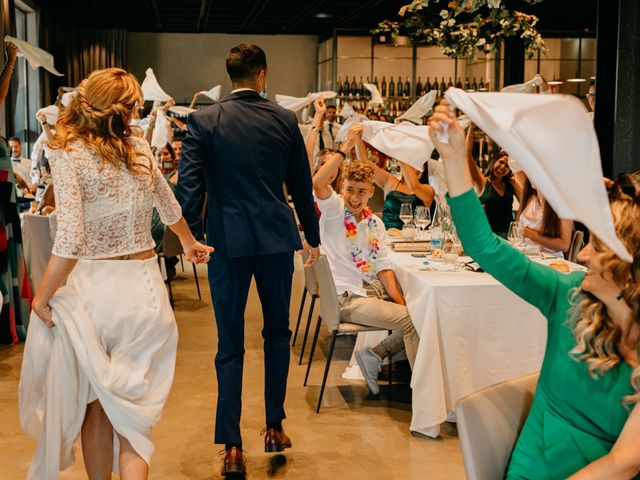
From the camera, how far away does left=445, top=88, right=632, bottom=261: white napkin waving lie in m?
1.50

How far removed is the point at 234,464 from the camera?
3.49 meters

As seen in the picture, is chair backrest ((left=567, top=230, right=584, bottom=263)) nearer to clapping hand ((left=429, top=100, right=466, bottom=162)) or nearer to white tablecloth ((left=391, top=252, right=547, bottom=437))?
white tablecloth ((left=391, top=252, right=547, bottom=437))

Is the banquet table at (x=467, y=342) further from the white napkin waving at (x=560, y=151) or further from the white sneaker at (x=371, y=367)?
the white napkin waving at (x=560, y=151)

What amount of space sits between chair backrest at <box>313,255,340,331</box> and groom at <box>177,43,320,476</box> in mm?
680

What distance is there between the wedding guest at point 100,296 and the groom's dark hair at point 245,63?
79 centimetres

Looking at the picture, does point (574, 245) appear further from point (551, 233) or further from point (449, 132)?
point (449, 132)

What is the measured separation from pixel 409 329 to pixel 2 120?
9289 mm

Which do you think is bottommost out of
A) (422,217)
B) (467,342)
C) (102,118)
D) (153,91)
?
(467,342)

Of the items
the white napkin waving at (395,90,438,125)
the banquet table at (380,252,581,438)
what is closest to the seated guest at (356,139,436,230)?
the white napkin waving at (395,90,438,125)

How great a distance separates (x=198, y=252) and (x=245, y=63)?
817 millimetres

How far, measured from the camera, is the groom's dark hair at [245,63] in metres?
3.51

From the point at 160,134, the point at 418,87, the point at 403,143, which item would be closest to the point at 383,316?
the point at 403,143

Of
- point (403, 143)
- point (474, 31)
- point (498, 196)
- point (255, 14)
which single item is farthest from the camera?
point (255, 14)

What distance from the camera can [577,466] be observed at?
186 centimetres
